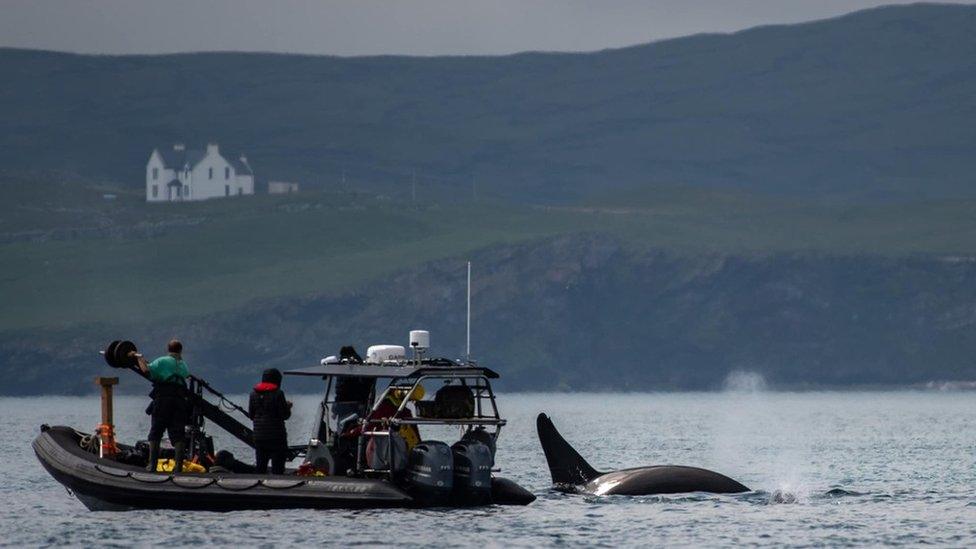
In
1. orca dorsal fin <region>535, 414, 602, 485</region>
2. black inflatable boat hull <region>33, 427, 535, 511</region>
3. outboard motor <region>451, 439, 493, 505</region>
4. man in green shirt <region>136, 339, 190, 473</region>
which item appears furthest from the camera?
orca dorsal fin <region>535, 414, 602, 485</region>

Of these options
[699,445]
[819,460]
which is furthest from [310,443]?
[699,445]

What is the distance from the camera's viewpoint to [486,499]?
149ft

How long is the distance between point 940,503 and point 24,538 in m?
22.0

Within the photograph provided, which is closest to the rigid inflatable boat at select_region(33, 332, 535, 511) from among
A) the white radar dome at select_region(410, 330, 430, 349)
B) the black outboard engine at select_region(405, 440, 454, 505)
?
the black outboard engine at select_region(405, 440, 454, 505)

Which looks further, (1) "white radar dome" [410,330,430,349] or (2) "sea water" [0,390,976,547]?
(1) "white radar dome" [410,330,430,349]

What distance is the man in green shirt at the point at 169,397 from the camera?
43250 millimetres

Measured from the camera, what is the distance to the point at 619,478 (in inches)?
1961

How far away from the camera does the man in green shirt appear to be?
43.2m

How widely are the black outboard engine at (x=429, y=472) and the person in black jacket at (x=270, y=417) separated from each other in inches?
113

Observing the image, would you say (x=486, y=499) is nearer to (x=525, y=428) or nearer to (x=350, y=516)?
(x=350, y=516)

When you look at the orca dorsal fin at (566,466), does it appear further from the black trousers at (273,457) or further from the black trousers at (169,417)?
the black trousers at (169,417)

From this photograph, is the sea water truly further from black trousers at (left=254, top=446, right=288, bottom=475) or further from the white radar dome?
the white radar dome

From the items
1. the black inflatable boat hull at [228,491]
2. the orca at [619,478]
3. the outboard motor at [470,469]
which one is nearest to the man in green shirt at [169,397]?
the black inflatable boat hull at [228,491]

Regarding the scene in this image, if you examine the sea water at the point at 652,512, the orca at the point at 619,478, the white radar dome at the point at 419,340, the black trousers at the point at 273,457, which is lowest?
the sea water at the point at 652,512
